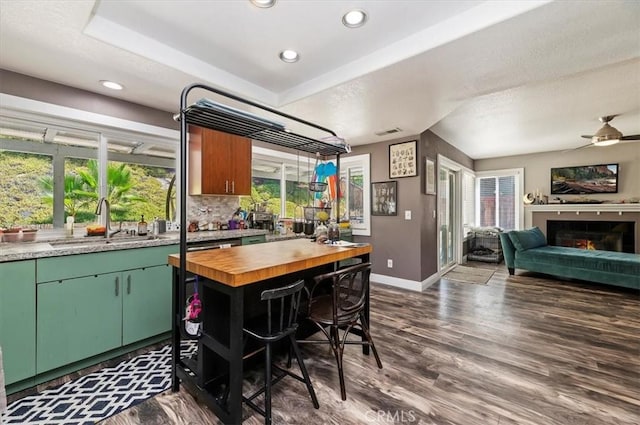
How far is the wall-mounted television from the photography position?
545cm

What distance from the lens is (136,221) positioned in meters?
2.99

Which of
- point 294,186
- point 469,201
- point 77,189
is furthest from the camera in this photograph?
point 469,201

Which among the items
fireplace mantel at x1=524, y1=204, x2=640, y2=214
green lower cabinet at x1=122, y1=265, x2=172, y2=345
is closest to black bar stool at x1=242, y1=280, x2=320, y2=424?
green lower cabinet at x1=122, y1=265, x2=172, y2=345

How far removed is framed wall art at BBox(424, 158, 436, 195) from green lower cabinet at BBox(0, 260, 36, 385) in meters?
4.38

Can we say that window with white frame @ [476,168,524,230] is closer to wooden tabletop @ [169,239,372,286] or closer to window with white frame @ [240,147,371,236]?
window with white frame @ [240,147,371,236]

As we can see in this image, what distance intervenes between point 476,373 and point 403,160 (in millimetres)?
2984

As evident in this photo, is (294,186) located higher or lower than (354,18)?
lower

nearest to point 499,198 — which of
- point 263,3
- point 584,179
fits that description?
point 584,179

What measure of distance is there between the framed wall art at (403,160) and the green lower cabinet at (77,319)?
3732 mm

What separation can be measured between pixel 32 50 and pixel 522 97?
459 centimetres

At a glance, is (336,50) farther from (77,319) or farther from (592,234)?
(592,234)

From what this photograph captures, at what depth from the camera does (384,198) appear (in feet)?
14.8

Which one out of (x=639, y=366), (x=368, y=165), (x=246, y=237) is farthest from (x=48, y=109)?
(x=639, y=366)

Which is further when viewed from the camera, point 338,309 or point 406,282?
point 406,282
